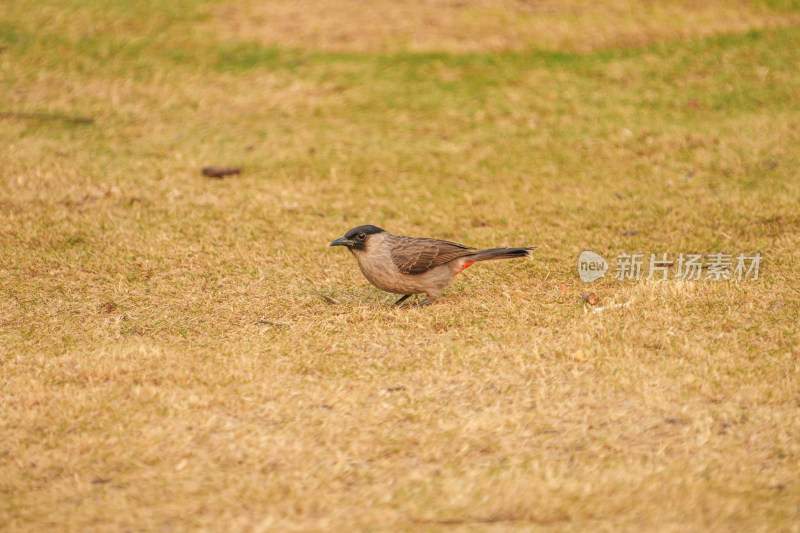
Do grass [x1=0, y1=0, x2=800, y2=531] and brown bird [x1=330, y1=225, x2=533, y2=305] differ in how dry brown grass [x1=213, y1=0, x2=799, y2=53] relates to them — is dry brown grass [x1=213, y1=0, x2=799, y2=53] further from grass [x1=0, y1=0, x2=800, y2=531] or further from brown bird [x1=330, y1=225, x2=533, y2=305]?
brown bird [x1=330, y1=225, x2=533, y2=305]

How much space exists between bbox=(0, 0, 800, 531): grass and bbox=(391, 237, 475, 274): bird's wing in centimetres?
38

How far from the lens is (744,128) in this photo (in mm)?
10836

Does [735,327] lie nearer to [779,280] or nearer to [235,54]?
[779,280]

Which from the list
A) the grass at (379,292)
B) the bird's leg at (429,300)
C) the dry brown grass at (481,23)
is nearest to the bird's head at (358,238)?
the grass at (379,292)

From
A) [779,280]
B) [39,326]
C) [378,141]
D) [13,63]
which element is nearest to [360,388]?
[39,326]

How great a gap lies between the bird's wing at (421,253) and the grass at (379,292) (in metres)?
0.38

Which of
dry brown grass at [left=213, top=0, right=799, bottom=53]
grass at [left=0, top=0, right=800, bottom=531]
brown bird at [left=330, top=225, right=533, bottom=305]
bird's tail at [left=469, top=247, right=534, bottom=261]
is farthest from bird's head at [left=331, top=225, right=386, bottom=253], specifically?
dry brown grass at [left=213, top=0, right=799, bottom=53]

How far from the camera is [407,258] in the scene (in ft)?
21.0

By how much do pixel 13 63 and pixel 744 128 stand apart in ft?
35.4

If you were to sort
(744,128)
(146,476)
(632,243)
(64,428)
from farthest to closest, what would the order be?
(744,128) → (632,243) → (64,428) → (146,476)

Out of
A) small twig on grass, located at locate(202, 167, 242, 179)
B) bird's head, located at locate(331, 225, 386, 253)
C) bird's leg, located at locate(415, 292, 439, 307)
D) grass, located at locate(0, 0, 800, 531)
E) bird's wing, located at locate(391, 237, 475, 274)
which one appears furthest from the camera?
small twig on grass, located at locate(202, 167, 242, 179)

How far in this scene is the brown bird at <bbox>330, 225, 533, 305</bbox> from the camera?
6422 mm

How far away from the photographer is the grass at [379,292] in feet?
13.9

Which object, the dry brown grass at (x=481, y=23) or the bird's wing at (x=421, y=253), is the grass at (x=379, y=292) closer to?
the dry brown grass at (x=481, y=23)
